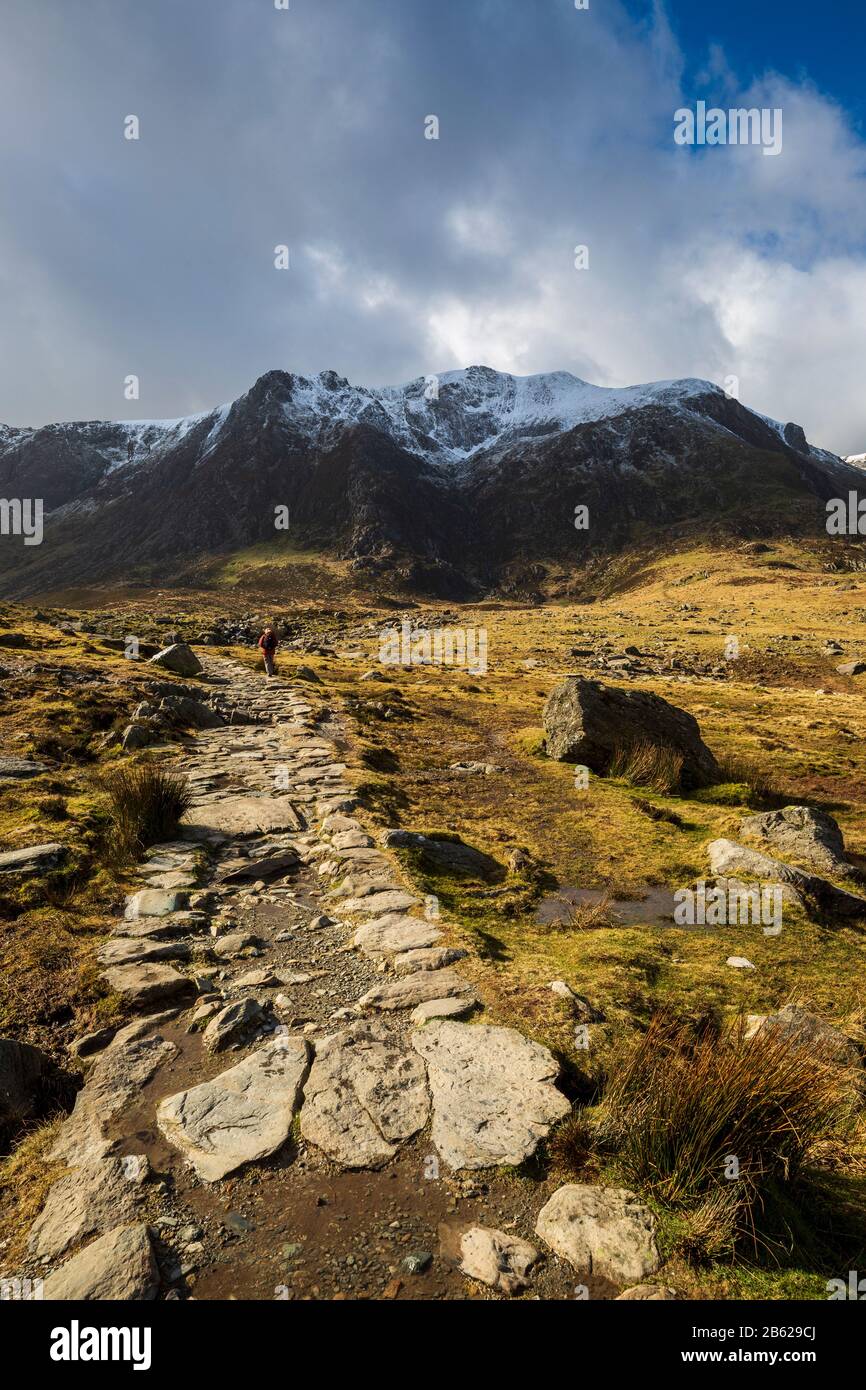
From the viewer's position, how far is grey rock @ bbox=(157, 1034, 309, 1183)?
3.47m

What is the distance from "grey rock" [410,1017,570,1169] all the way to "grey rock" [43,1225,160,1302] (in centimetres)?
150

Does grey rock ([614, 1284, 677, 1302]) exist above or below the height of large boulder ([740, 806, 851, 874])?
below

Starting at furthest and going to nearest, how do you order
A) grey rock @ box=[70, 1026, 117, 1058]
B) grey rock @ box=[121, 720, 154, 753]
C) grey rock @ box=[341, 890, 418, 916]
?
grey rock @ box=[121, 720, 154, 753] → grey rock @ box=[341, 890, 418, 916] → grey rock @ box=[70, 1026, 117, 1058]

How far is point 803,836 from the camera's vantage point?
8.89 metres

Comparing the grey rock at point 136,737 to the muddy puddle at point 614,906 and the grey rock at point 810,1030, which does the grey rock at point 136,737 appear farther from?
the grey rock at point 810,1030

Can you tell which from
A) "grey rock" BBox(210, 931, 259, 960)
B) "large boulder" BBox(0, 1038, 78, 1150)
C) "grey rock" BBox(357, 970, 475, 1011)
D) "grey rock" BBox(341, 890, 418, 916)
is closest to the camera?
"large boulder" BBox(0, 1038, 78, 1150)

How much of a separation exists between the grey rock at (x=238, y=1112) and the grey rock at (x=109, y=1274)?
509 mm

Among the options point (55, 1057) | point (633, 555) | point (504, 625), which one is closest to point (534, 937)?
point (55, 1057)

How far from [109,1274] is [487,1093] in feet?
6.94

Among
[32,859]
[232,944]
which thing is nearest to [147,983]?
[232,944]

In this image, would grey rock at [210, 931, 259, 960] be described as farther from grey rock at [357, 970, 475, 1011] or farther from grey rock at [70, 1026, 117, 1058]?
grey rock at [357, 970, 475, 1011]

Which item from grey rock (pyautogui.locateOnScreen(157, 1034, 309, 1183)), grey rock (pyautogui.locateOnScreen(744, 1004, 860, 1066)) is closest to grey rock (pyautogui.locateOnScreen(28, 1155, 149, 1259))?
grey rock (pyautogui.locateOnScreen(157, 1034, 309, 1183))

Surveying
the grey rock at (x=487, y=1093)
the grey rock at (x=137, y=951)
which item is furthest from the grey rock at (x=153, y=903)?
the grey rock at (x=487, y=1093)

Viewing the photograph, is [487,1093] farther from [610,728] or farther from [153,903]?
[610,728]
